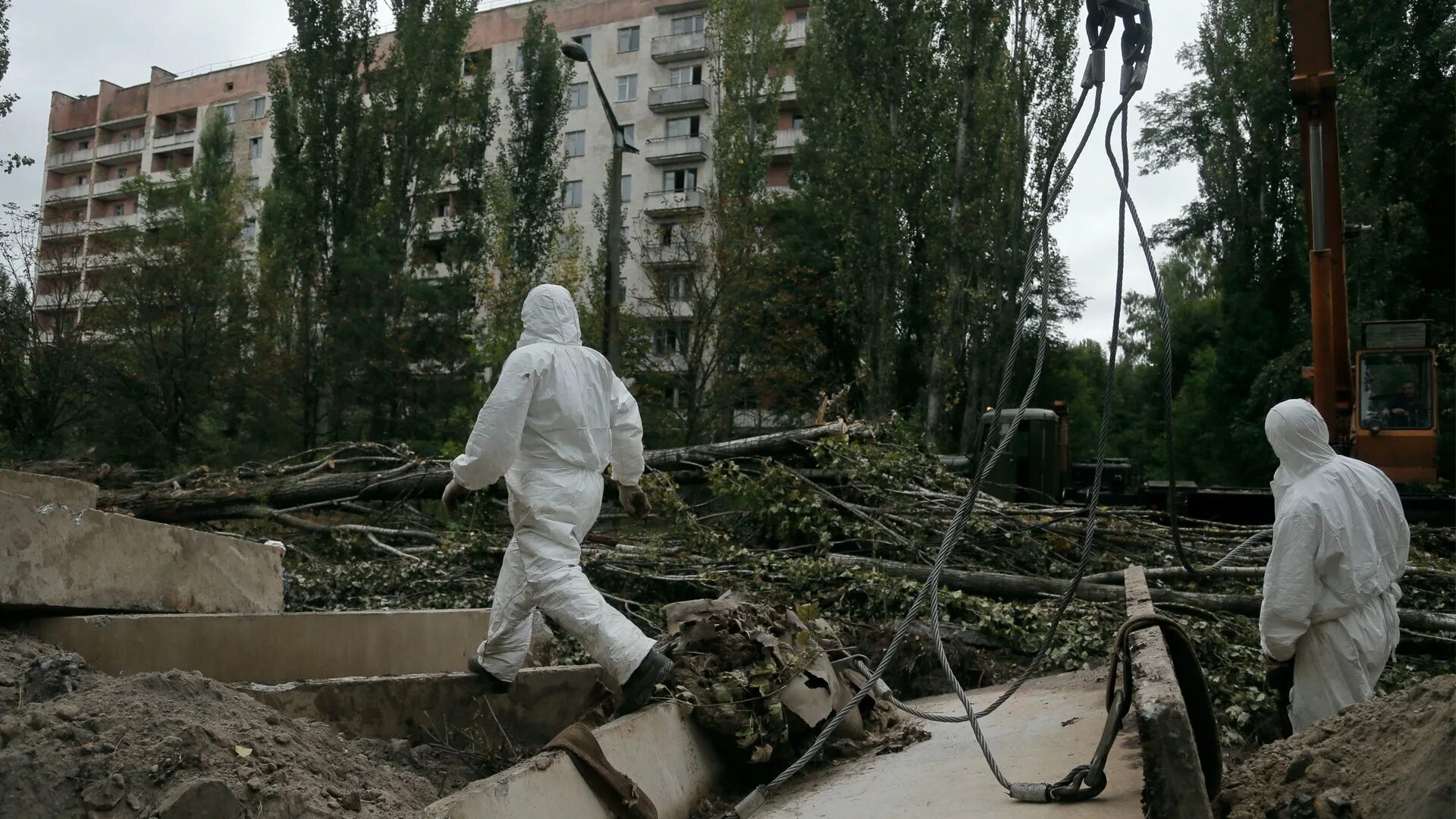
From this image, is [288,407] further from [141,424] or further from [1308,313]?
[1308,313]

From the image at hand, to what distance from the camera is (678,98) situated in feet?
125

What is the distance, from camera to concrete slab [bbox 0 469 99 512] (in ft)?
16.4

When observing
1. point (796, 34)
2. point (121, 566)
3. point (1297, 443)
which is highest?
point (796, 34)

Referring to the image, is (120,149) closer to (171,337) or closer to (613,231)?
(171,337)

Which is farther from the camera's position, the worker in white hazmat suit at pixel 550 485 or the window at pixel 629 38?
the window at pixel 629 38

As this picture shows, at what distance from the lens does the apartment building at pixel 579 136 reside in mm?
25328

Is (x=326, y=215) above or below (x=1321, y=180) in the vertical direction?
above

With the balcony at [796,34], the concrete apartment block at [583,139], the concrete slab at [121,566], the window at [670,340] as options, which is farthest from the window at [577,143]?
the concrete slab at [121,566]

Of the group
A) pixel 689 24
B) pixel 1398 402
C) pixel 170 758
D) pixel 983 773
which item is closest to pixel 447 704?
pixel 170 758

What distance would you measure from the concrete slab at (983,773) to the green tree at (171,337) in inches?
833

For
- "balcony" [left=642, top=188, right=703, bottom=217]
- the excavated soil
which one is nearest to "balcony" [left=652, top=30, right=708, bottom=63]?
"balcony" [left=642, top=188, right=703, bottom=217]

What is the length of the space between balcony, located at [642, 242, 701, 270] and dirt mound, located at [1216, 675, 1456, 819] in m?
22.4

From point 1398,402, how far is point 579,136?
31.7 meters

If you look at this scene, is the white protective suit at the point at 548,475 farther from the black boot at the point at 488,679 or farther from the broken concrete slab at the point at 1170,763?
the broken concrete slab at the point at 1170,763
